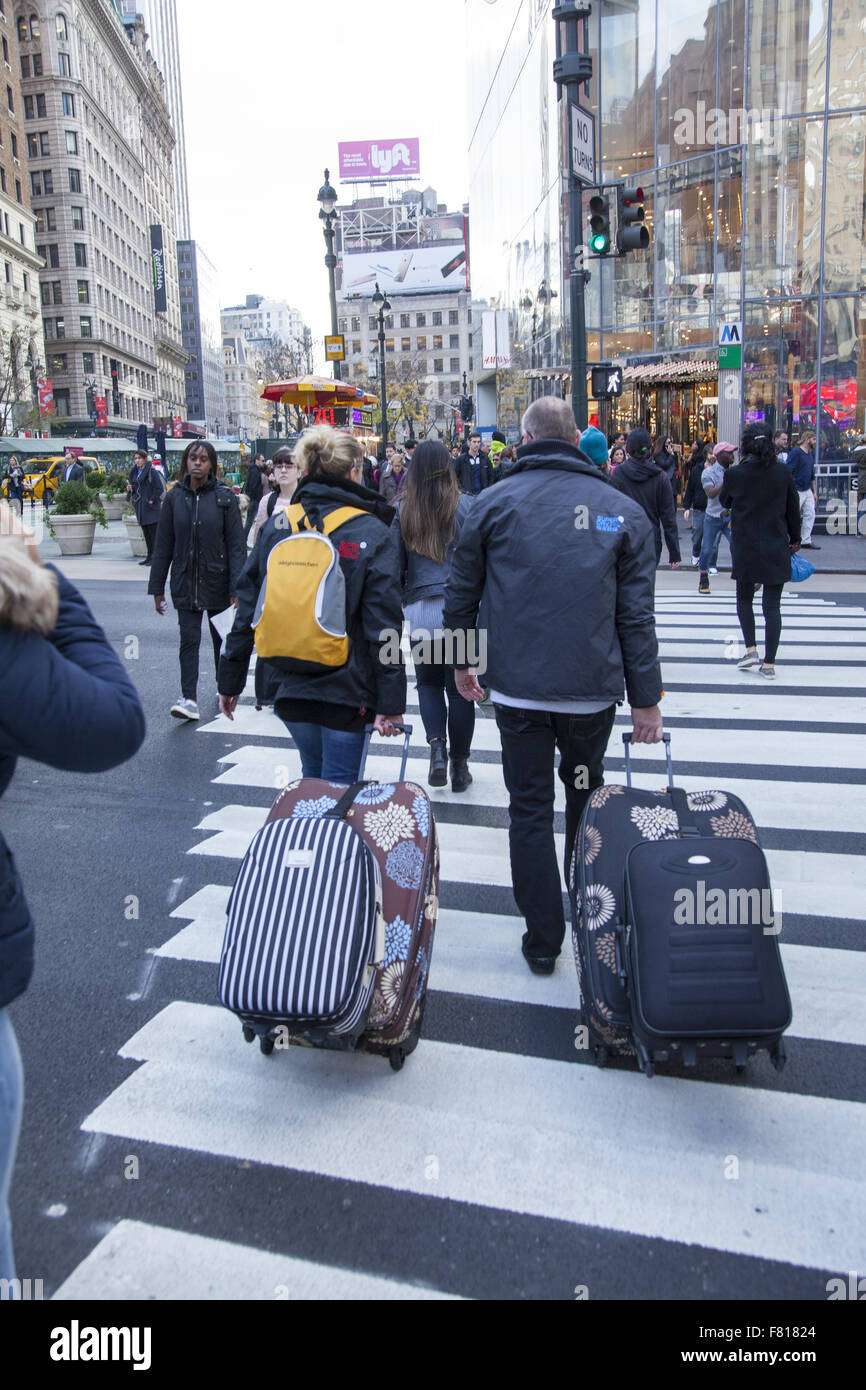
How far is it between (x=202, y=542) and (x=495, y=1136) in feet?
19.0

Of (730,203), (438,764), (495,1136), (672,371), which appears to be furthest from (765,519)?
(730,203)

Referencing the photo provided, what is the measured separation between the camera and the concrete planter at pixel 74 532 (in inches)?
797

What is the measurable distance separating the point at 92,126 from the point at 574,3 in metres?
98.8

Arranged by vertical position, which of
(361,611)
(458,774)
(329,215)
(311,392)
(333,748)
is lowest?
(458,774)

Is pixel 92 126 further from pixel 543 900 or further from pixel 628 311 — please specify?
pixel 543 900

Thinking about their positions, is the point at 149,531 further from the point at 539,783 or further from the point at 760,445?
the point at 539,783

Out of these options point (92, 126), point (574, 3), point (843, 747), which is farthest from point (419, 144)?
point (843, 747)

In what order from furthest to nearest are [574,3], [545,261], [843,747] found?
[545,261], [574,3], [843,747]

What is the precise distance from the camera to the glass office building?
75.8 feet

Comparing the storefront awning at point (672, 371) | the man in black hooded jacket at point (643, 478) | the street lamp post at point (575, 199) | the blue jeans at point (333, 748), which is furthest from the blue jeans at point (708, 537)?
the storefront awning at point (672, 371)

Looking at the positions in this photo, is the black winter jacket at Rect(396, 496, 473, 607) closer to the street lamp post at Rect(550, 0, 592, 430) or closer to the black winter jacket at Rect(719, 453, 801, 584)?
the black winter jacket at Rect(719, 453, 801, 584)

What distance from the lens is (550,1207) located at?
8.90 feet

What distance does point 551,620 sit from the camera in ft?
12.2
